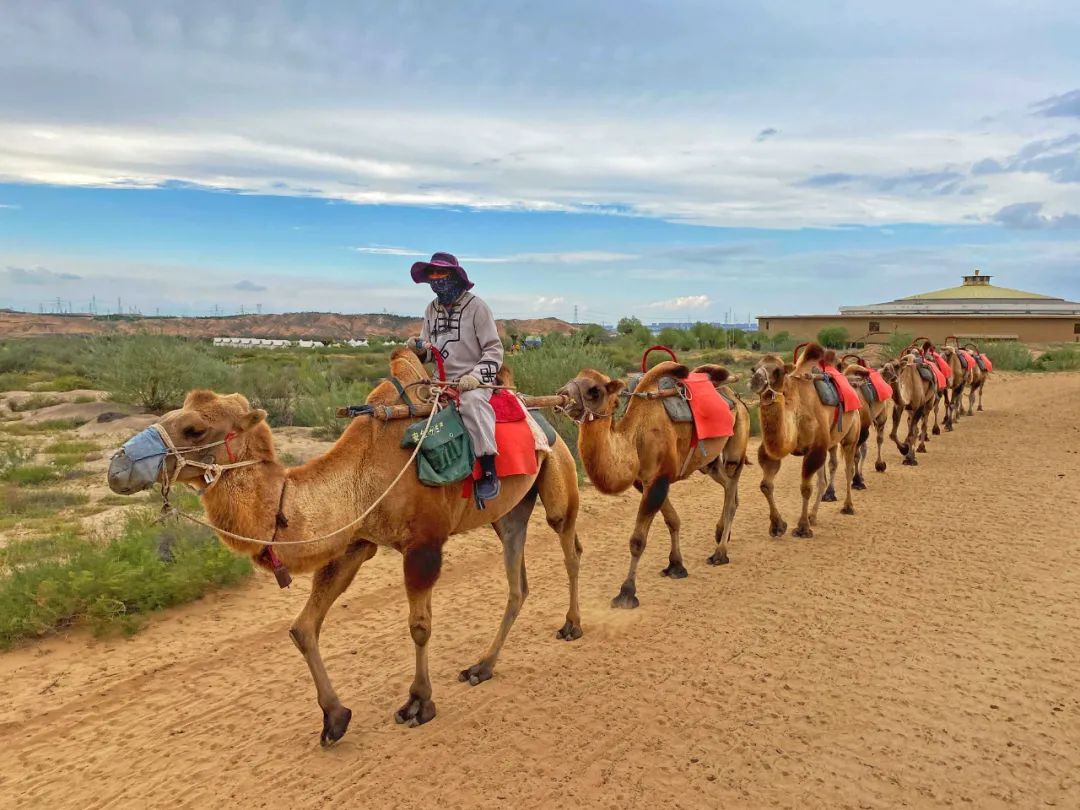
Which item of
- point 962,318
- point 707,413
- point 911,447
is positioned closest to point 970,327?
point 962,318

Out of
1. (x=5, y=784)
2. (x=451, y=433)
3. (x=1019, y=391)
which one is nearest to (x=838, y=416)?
(x=451, y=433)

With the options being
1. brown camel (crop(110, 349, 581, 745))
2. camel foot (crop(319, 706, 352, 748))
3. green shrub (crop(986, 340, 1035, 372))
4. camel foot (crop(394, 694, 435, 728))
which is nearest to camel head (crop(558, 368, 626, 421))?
brown camel (crop(110, 349, 581, 745))

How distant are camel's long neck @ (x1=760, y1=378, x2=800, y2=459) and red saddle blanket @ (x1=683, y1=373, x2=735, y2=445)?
126 cm

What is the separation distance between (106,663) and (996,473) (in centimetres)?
1377

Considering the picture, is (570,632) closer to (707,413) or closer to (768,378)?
(707,413)

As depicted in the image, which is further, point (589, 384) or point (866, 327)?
point (866, 327)

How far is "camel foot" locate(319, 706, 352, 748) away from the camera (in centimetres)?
478

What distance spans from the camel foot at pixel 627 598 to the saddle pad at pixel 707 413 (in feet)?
5.46

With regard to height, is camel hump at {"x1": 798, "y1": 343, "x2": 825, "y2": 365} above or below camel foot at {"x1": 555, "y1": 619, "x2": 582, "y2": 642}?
above

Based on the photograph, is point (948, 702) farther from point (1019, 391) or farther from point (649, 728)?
point (1019, 391)

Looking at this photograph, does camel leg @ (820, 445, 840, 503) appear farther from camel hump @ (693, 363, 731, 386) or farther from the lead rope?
the lead rope

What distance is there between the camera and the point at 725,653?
6.11 meters

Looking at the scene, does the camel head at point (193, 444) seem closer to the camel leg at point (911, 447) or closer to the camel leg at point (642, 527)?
the camel leg at point (642, 527)

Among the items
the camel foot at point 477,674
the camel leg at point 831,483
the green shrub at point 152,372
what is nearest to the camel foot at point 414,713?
the camel foot at point 477,674
